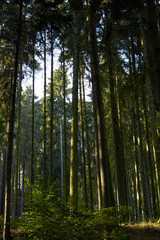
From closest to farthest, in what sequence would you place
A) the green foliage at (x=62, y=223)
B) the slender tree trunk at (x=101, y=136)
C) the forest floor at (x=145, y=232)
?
1. the green foliage at (x=62, y=223)
2. the slender tree trunk at (x=101, y=136)
3. the forest floor at (x=145, y=232)

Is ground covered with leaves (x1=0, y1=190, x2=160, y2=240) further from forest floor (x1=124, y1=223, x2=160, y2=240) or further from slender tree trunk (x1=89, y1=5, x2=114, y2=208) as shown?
forest floor (x1=124, y1=223, x2=160, y2=240)

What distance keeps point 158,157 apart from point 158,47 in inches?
213

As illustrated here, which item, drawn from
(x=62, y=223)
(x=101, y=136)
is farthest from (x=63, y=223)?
(x=101, y=136)

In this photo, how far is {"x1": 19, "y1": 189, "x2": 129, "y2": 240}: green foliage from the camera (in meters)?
4.61

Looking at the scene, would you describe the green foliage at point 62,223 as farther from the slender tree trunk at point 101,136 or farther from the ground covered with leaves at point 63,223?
the slender tree trunk at point 101,136

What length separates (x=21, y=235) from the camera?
306 inches

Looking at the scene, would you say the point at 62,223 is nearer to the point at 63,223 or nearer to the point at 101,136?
the point at 63,223

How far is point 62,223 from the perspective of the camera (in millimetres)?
4781

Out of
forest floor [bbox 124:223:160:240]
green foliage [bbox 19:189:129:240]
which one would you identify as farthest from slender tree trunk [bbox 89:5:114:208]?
forest floor [bbox 124:223:160:240]

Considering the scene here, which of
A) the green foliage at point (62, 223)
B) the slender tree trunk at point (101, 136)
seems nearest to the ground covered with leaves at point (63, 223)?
the green foliage at point (62, 223)

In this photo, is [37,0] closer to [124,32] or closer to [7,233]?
[124,32]

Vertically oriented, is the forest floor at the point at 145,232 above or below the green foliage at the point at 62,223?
below

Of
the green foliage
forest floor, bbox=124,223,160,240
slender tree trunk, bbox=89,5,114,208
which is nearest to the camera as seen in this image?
the green foliage

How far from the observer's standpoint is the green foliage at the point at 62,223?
461cm
